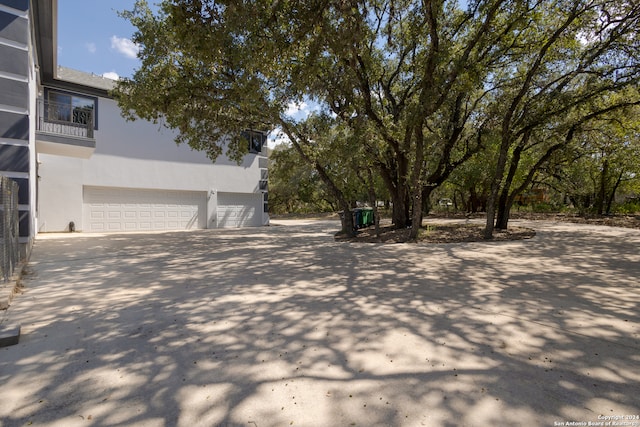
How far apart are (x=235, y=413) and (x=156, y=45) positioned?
31.3ft

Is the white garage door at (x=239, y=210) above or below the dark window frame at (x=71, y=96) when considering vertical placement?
below

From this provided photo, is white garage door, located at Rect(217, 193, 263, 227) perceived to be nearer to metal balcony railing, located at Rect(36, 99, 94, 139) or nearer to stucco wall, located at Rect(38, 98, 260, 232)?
stucco wall, located at Rect(38, 98, 260, 232)

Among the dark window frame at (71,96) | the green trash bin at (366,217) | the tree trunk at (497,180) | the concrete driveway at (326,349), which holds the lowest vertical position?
the concrete driveway at (326,349)

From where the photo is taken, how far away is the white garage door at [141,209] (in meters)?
14.7

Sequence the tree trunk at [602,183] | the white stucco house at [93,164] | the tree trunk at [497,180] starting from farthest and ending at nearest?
the tree trunk at [602,183] → the tree trunk at [497,180] → the white stucco house at [93,164]

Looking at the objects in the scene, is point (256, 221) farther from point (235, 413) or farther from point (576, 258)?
point (235, 413)

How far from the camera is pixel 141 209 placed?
1587 cm

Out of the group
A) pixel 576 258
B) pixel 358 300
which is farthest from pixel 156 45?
pixel 576 258

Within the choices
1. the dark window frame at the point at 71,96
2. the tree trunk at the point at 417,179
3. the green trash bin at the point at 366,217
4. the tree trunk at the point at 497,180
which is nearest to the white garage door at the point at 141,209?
the dark window frame at the point at 71,96

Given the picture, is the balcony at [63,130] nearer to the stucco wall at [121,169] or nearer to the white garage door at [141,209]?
the stucco wall at [121,169]

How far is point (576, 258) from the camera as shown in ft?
22.7

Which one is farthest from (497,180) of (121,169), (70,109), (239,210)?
(70,109)

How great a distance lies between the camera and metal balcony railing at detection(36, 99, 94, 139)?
11531 mm

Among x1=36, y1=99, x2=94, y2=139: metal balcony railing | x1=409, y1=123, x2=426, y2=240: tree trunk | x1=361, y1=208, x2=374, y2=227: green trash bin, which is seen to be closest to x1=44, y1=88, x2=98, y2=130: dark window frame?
x1=36, y1=99, x2=94, y2=139: metal balcony railing
